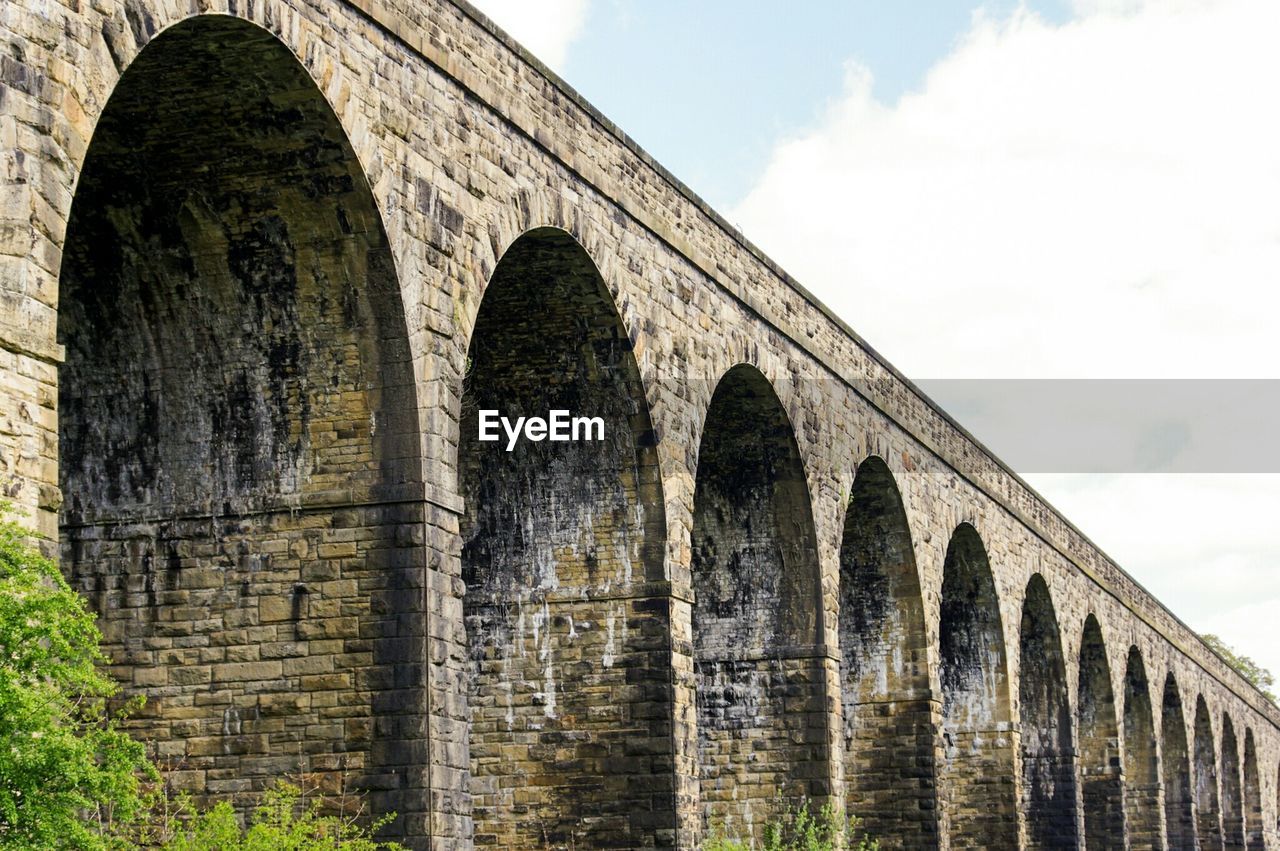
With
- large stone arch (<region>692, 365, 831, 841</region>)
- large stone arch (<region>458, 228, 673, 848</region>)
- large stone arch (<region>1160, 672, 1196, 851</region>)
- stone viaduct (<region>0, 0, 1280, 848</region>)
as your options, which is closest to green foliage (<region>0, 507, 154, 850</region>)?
stone viaduct (<region>0, 0, 1280, 848</region>)

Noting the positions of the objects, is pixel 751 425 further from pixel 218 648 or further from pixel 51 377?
pixel 51 377

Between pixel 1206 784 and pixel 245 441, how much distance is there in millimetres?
39319

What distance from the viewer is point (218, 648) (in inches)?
539

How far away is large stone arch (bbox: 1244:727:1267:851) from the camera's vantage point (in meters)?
53.2

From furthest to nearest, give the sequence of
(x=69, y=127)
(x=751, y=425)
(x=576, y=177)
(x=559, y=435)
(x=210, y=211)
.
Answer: (x=751, y=425)
(x=559, y=435)
(x=576, y=177)
(x=210, y=211)
(x=69, y=127)

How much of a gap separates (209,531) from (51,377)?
4.70m

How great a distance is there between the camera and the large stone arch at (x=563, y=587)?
17203 mm

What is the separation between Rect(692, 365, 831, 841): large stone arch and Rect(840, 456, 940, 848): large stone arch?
315 centimetres

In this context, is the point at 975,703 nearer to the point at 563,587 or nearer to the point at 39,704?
the point at 563,587

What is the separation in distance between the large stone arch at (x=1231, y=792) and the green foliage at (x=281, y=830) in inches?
1602

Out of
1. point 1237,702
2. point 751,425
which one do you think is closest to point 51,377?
point 751,425

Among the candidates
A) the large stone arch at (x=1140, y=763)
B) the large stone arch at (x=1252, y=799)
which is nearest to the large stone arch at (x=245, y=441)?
the large stone arch at (x=1140, y=763)

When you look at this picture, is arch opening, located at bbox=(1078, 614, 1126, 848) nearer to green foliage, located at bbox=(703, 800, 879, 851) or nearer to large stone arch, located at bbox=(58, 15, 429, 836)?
green foliage, located at bbox=(703, 800, 879, 851)

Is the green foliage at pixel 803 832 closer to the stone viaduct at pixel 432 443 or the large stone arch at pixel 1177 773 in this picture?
the stone viaduct at pixel 432 443
